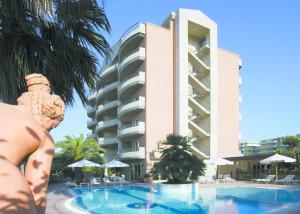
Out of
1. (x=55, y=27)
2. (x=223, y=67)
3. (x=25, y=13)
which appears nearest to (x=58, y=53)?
(x=55, y=27)

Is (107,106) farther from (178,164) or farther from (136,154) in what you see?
(178,164)

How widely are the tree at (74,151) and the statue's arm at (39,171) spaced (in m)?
38.7

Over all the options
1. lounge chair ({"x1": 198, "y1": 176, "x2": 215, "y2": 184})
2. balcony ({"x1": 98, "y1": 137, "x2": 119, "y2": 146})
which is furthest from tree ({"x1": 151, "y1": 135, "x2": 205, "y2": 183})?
balcony ({"x1": 98, "y1": 137, "x2": 119, "y2": 146})

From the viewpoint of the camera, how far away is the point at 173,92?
142 ft

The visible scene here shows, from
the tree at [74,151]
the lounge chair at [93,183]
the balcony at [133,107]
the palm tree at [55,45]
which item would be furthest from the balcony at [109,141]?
the palm tree at [55,45]

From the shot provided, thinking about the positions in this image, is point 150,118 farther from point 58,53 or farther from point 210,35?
point 58,53

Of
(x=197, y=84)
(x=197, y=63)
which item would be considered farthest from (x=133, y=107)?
(x=197, y=63)

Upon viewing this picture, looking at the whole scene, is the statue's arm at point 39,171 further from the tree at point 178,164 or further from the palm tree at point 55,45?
the tree at point 178,164

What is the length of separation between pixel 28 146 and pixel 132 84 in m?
41.3

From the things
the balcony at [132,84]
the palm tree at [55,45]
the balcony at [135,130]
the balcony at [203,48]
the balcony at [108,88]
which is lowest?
the palm tree at [55,45]

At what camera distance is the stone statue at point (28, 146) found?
106cm

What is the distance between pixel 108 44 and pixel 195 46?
136ft

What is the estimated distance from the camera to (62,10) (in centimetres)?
536

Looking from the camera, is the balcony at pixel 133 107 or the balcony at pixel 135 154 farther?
the balcony at pixel 133 107
